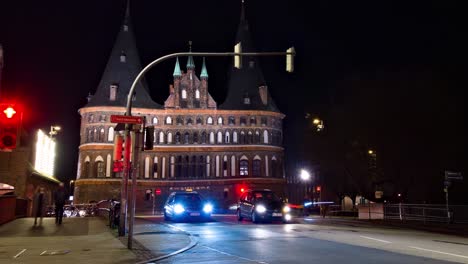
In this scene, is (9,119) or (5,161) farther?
(5,161)

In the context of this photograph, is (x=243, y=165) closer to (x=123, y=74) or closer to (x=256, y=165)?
(x=256, y=165)

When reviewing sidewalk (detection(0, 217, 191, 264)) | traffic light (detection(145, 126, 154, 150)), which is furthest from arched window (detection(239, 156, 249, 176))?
traffic light (detection(145, 126, 154, 150))

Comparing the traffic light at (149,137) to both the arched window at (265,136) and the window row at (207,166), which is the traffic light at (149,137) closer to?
the window row at (207,166)

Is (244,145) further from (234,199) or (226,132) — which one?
(234,199)

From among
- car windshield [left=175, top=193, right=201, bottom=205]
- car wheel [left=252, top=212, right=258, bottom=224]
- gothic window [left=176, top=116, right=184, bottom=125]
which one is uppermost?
gothic window [left=176, top=116, right=184, bottom=125]

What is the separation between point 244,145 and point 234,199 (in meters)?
8.46

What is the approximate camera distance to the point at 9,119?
999 cm

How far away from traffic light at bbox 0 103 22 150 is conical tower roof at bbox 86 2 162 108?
66.6 metres

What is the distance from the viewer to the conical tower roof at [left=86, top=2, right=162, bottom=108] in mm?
76438

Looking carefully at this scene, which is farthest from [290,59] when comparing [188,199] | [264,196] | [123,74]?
[123,74]

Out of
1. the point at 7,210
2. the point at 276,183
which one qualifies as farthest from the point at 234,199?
the point at 7,210

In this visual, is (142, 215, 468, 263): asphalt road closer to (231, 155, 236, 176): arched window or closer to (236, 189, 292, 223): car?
(236, 189, 292, 223): car

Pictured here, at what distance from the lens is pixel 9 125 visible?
9992 mm

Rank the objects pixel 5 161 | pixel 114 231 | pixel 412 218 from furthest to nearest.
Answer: pixel 5 161
pixel 412 218
pixel 114 231
